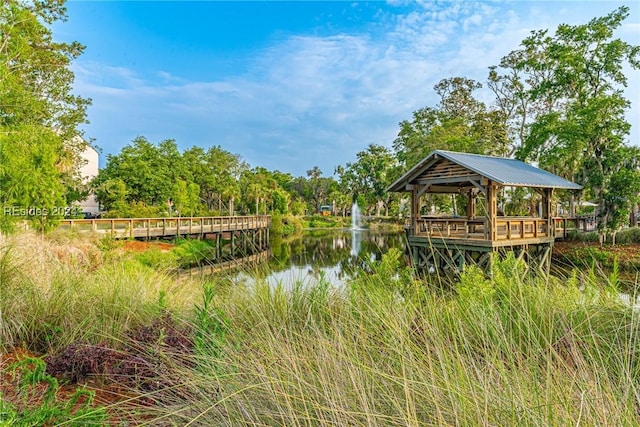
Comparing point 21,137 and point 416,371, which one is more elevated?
point 21,137

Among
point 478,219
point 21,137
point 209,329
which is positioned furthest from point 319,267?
point 478,219

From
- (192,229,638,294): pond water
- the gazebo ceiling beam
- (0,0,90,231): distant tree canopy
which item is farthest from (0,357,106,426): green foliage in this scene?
the gazebo ceiling beam

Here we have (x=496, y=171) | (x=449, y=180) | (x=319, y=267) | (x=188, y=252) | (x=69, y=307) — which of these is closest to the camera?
(x=69, y=307)

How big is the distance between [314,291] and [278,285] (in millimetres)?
371

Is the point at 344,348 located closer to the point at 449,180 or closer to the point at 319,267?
the point at 319,267

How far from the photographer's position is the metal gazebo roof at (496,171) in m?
12.6

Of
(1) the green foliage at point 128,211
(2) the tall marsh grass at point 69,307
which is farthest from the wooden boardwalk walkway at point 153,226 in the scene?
(2) the tall marsh grass at point 69,307

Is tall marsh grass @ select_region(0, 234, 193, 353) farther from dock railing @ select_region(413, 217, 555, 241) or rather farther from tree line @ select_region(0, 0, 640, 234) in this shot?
dock railing @ select_region(413, 217, 555, 241)

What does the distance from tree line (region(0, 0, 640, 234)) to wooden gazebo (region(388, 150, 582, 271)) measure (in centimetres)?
256

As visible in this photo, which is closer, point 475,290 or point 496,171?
point 475,290

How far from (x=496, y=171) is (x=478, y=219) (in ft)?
6.92

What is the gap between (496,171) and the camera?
1336 cm

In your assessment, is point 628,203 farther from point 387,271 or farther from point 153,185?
A: point 153,185

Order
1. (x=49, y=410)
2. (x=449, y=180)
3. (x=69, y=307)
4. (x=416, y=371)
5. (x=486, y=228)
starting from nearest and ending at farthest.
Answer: (x=416, y=371) → (x=49, y=410) → (x=69, y=307) → (x=486, y=228) → (x=449, y=180)
